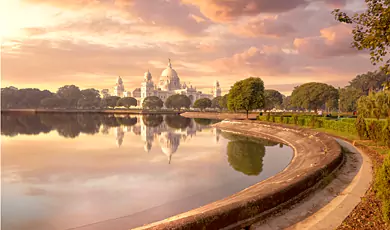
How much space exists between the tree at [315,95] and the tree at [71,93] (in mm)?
123221

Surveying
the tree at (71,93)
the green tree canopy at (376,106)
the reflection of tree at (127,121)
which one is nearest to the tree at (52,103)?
the tree at (71,93)

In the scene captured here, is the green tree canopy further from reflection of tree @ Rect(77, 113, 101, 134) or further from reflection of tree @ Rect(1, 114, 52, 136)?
reflection of tree @ Rect(1, 114, 52, 136)

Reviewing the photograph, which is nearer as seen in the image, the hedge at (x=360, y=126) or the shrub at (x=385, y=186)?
the shrub at (x=385, y=186)

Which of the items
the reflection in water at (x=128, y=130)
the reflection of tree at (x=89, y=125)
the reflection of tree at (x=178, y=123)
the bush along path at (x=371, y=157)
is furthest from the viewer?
the reflection of tree at (x=178, y=123)

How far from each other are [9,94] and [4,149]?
139m

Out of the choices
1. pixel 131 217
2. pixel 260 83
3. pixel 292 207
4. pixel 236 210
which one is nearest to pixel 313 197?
pixel 292 207

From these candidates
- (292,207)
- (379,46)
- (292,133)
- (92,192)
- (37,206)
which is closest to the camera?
(379,46)

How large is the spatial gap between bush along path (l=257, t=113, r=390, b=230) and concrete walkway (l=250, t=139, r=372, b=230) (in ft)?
0.96

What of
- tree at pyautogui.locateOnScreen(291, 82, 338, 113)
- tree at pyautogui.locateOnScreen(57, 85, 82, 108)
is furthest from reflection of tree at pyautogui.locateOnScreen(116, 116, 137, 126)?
tree at pyautogui.locateOnScreen(57, 85, 82, 108)

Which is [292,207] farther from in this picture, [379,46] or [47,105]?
[47,105]

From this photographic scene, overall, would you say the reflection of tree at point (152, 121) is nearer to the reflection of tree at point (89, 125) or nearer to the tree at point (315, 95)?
the reflection of tree at point (89, 125)

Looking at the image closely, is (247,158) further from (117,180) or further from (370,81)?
(370,81)

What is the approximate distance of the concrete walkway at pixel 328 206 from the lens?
7770 mm

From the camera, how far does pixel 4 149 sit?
2758 centimetres
